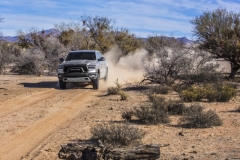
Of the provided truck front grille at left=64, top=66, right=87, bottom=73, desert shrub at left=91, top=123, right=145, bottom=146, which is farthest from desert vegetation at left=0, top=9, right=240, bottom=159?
truck front grille at left=64, top=66, right=87, bottom=73

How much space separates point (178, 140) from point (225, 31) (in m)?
17.9

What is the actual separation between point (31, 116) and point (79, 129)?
2784 mm

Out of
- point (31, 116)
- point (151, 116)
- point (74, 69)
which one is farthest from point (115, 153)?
point (74, 69)

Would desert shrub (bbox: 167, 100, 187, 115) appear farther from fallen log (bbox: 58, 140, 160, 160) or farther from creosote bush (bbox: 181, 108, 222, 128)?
fallen log (bbox: 58, 140, 160, 160)

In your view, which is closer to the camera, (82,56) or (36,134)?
(36,134)

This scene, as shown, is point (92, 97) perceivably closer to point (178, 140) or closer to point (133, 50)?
point (178, 140)

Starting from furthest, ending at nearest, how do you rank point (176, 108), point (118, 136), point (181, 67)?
1. point (181, 67)
2. point (176, 108)
3. point (118, 136)

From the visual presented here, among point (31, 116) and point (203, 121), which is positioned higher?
point (203, 121)

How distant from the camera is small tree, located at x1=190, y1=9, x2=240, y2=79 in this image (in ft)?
79.5

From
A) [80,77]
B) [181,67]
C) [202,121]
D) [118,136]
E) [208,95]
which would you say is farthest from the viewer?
[80,77]

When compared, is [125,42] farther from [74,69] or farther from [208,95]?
[208,95]

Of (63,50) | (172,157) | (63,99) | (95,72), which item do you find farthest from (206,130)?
(63,50)

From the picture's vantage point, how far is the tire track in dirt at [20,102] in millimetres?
13016

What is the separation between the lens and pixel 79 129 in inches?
374
